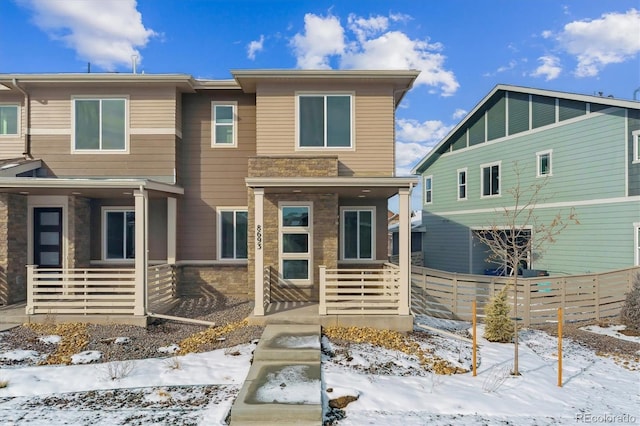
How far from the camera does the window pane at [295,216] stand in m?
9.49

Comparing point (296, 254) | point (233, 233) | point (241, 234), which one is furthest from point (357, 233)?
point (233, 233)

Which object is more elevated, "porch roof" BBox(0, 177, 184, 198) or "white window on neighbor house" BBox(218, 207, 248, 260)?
"porch roof" BBox(0, 177, 184, 198)

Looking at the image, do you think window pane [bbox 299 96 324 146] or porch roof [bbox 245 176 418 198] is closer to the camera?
porch roof [bbox 245 176 418 198]

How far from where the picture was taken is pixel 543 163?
14.0 m

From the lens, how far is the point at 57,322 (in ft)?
25.9

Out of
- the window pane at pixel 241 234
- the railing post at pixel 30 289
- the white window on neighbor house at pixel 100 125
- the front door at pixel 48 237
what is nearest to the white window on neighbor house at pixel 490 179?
the window pane at pixel 241 234

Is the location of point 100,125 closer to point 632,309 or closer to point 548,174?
point 632,309

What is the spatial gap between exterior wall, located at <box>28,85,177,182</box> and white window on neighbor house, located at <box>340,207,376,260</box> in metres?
5.13

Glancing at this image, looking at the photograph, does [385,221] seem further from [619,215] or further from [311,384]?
[619,215]

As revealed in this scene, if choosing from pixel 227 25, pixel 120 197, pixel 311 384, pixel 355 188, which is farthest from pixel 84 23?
pixel 311 384

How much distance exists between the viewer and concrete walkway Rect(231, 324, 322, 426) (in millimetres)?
4328

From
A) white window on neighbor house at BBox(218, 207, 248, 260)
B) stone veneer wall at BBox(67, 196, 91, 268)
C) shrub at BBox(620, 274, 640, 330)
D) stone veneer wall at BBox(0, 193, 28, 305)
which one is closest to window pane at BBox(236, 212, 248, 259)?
white window on neighbor house at BBox(218, 207, 248, 260)

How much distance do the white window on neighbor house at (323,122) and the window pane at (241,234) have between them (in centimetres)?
270

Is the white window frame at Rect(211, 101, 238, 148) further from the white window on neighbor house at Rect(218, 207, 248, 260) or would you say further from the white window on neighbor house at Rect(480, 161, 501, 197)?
the white window on neighbor house at Rect(480, 161, 501, 197)
